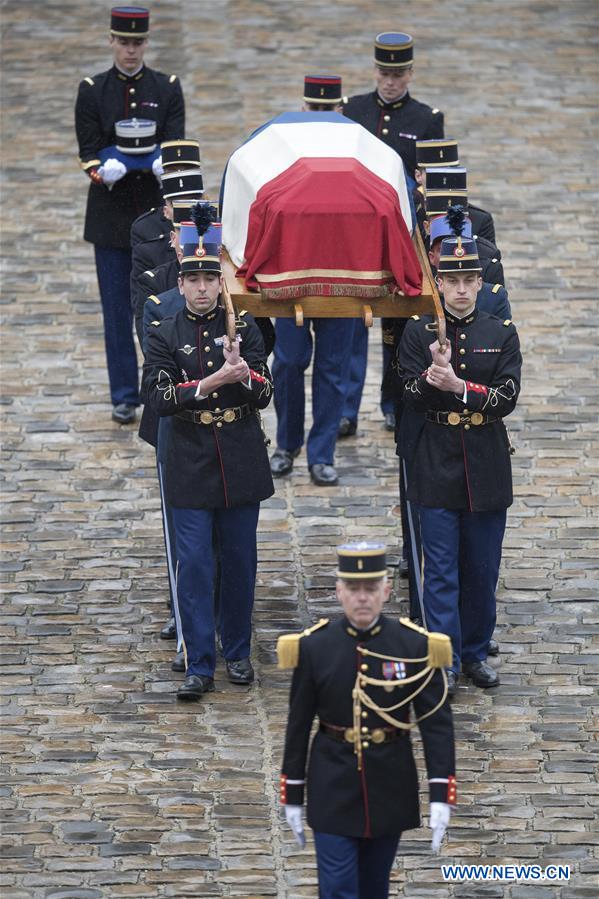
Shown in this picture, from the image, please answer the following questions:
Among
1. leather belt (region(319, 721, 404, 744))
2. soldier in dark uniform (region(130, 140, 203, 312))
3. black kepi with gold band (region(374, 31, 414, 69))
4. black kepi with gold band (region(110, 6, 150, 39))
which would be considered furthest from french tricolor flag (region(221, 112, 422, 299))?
black kepi with gold band (region(110, 6, 150, 39))

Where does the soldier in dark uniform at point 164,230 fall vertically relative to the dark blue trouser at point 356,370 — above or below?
above

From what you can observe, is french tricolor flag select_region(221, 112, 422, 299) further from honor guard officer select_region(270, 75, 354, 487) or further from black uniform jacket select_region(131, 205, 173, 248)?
honor guard officer select_region(270, 75, 354, 487)

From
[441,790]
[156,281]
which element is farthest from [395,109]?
[441,790]

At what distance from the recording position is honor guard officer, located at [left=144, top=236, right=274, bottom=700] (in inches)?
328

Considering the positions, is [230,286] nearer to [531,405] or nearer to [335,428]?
[335,428]

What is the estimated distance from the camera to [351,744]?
639cm

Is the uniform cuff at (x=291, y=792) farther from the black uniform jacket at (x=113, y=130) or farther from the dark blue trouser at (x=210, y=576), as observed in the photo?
the black uniform jacket at (x=113, y=130)

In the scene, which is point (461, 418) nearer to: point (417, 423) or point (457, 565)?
point (417, 423)

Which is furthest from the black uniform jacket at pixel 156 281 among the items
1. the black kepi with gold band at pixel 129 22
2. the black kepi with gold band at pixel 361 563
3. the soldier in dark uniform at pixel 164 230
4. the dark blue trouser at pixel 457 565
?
the black kepi with gold band at pixel 361 563

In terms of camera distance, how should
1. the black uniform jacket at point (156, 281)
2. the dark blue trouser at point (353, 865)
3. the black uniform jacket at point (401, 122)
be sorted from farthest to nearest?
the black uniform jacket at point (401, 122)
the black uniform jacket at point (156, 281)
the dark blue trouser at point (353, 865)

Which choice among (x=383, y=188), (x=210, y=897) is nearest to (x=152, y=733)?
(x=210, y=897)

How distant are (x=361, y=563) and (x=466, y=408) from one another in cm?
212

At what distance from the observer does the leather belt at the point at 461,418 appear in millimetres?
8430

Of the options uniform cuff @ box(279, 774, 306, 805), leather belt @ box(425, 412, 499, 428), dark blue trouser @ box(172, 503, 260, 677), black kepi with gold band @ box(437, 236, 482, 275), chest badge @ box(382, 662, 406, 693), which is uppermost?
black kepi with gold band @ box(437, 236, 482, 275)
